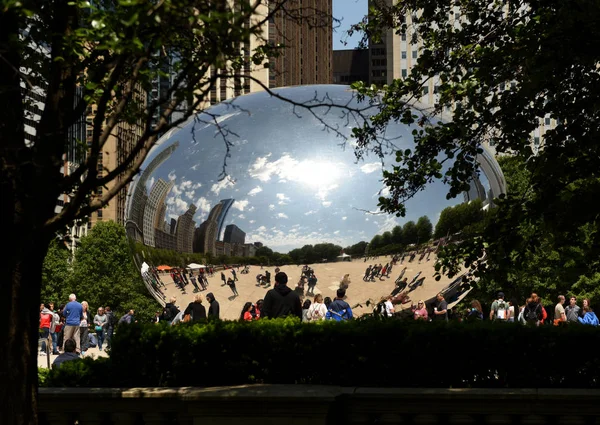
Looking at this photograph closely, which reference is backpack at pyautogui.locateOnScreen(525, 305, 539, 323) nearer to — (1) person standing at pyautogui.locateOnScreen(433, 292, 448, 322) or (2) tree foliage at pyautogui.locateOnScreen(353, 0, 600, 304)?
(2) tree foliage at pyautogui.locateOnScreen(353, 0, 600, 304)

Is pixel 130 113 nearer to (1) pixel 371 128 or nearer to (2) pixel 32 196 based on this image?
(2) pixel 32 196

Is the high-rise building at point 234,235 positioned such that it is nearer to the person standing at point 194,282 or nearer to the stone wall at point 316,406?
the person standing at point 194,282

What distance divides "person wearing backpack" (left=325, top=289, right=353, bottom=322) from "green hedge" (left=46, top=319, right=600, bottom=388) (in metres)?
0.71

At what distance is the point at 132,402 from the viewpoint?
26.7ft

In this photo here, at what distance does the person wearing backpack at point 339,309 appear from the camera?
32.1 feet

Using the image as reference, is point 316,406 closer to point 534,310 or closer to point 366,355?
point 366,355

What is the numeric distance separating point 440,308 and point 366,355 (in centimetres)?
238

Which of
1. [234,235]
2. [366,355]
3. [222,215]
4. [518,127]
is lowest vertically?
[366,355]

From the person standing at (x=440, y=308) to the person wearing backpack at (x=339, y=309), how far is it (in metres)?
1.04

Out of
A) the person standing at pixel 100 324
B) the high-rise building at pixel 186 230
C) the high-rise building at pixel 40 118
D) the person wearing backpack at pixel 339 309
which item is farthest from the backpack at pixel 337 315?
the person standing at pixel 100 324

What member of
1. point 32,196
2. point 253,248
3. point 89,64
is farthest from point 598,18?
point 32,196

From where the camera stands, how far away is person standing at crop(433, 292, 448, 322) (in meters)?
10.6

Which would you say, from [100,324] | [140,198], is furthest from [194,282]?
[100,324]

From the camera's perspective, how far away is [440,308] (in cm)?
1097
